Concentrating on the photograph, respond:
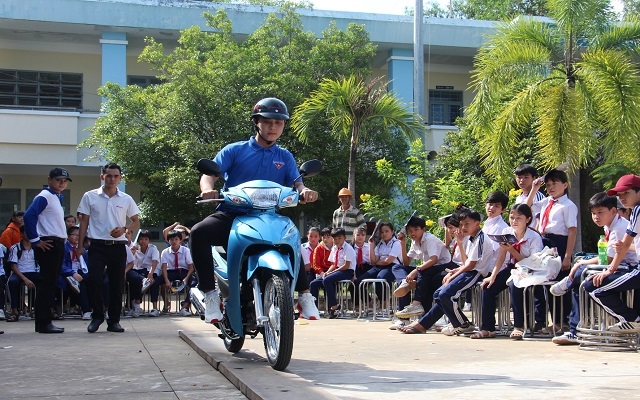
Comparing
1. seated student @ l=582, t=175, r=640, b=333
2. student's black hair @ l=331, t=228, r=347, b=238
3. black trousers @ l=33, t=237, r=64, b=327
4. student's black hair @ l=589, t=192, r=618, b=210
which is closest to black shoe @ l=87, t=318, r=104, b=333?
black trousers @ l=33, t=237, r=64, b=327

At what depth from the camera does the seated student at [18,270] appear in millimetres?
13703

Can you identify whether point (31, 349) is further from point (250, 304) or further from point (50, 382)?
point (250, 304)

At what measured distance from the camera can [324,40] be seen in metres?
22.3

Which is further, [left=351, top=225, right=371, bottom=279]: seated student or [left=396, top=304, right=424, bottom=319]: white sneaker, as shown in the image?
[left=351, top=225, right=371, bottom=279]: seated student

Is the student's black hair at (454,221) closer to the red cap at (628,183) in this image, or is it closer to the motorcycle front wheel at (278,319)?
the red cap at (628,183)

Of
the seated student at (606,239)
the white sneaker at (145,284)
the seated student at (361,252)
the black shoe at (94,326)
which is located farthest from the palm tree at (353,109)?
the seated student at (606,239)

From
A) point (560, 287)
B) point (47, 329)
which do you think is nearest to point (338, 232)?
point (47, 329)

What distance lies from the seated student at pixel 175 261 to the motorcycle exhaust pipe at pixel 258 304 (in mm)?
9201

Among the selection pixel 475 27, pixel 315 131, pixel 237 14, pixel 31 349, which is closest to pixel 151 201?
pixel 315 131

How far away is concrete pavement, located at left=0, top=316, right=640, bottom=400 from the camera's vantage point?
547 cm

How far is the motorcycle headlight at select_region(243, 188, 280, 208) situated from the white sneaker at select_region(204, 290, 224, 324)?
0.85 m

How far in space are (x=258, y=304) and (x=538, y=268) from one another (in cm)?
372

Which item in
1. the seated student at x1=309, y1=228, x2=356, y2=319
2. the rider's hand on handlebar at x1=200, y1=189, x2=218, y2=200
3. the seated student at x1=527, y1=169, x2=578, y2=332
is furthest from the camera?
the seated student at x1=309, y1=228, x2=356, y2=319

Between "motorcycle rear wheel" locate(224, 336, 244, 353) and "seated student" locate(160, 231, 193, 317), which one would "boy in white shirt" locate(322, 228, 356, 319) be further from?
"motorcycle rear wheel" locate(224, 336, 244, 353)
